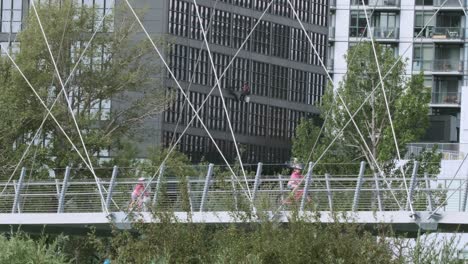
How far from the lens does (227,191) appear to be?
5209cm

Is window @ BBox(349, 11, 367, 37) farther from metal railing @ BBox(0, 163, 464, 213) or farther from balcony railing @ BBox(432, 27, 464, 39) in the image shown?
metal railing @ BBox(0, 163, 464, 213)

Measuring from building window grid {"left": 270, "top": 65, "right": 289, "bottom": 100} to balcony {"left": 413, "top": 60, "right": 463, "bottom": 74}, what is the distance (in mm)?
11150

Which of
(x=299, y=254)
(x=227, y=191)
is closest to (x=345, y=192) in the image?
(x=227, y=191)

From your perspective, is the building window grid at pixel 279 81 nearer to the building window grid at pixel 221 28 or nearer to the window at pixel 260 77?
the window at pixel 260 77

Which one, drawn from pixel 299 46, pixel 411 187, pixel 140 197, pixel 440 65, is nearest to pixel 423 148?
pixel 440 65

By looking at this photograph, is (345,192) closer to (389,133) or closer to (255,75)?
(389,133)

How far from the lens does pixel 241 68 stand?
14988cm

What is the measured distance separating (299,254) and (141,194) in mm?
8417

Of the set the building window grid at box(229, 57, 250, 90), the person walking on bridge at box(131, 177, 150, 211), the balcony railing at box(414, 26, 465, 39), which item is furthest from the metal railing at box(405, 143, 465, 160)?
the person walking on bridge at box(131, 177, 150, 211)

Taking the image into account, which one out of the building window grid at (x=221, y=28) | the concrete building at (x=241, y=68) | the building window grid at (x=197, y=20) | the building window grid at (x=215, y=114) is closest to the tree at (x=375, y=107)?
the concrete building at (x=241, y=68)

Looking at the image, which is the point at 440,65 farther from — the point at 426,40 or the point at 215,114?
the point at 215,114

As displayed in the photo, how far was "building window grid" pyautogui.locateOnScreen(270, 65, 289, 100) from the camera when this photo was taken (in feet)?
509

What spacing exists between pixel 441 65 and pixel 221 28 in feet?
53.9

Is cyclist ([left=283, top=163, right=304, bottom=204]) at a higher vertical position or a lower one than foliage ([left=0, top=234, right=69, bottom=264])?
higher
